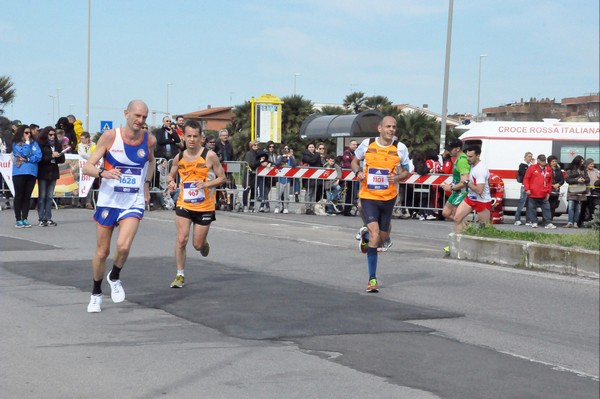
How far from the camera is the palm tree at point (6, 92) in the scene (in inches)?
2227

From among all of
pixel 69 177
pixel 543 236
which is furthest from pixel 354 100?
pixel 543 236

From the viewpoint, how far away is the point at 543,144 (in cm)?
1377

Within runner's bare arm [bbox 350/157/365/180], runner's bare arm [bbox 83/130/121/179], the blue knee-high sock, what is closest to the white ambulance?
runner's bare arm [bbox 350/157/365/180]

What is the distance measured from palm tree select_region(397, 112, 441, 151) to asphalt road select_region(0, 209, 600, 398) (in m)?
36.8

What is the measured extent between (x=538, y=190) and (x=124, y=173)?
13933 millimetres

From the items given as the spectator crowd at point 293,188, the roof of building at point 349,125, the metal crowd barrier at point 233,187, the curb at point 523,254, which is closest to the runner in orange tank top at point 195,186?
the curb at point 523,254

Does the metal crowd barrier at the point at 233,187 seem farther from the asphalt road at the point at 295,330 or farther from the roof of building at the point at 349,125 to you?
the asphalt road at the point at 295,330

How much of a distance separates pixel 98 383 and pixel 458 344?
290 centimetres

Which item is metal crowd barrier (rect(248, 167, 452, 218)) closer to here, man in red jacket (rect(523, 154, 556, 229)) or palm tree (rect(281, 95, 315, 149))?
man in red jacket (rect(523, 154, 556, 229))

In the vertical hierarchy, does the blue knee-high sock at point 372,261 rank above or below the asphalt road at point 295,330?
above

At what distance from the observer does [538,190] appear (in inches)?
846

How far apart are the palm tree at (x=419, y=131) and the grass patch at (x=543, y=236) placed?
36863 millimetres

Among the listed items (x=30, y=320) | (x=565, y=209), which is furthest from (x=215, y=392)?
(x=565, y=209)

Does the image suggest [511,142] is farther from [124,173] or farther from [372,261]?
[124,173]
